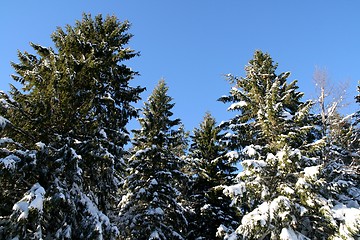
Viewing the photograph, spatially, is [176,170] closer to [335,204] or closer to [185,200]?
[185,200]

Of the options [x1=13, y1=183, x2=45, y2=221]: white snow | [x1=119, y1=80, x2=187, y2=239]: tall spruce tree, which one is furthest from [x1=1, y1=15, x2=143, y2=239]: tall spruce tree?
[x1=119, y1=80, x2=187, y2=239]: tall spruce tree

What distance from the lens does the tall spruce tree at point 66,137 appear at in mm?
9398

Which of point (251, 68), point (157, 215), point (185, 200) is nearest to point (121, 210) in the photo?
point (157, 215)

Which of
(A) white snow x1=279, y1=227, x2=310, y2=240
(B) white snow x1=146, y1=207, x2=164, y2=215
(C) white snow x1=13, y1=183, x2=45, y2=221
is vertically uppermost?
(B) white snow x1=146, y1=207, x2=164, y2=215

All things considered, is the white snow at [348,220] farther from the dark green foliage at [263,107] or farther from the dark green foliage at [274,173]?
the dark green foliage at [263,107]

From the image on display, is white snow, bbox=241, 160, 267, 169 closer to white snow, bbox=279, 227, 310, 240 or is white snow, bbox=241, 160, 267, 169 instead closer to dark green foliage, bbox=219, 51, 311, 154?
dark green foliage, bbox=219, 51, 311, 154

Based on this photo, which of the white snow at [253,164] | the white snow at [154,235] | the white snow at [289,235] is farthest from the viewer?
the white snow at [154,235]

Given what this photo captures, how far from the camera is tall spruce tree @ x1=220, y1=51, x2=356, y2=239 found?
1159cm

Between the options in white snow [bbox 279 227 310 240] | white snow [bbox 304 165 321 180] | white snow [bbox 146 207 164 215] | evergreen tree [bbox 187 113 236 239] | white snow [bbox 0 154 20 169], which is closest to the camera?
white snow [bbox 0 154 20 169]

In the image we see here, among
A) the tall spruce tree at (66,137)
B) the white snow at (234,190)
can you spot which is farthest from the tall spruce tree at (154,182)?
the white snow at (234,190)

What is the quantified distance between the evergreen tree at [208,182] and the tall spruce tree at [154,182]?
117 centimetres

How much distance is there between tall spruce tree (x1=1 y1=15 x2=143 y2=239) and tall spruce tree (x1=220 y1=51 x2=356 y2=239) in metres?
5.14

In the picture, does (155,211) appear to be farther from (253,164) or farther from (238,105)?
(238,105)

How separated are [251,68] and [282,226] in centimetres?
904
